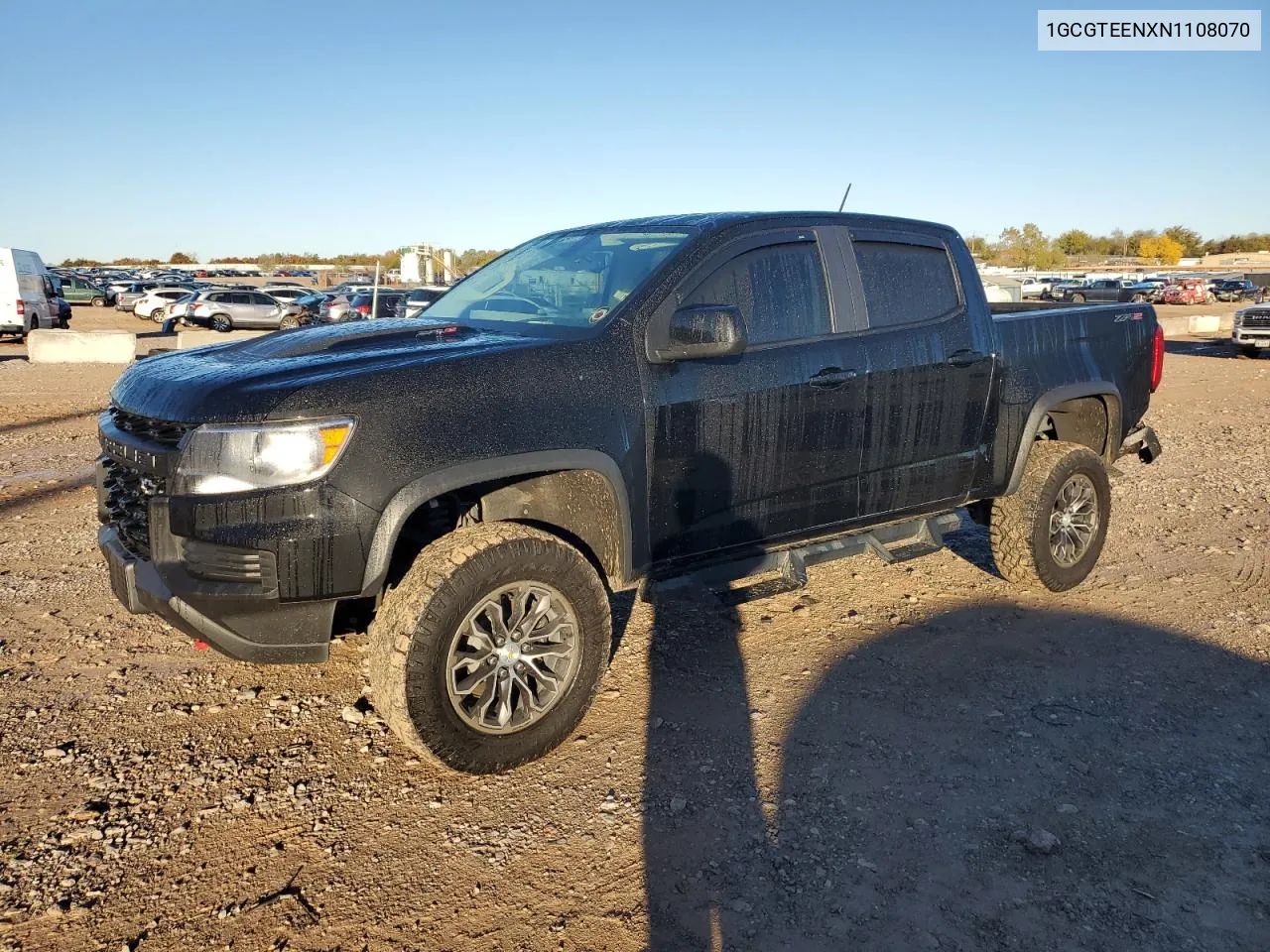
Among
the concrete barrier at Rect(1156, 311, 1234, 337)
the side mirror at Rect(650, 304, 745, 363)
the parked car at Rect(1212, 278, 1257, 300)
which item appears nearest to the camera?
the side mirror at Rect(650, 304, 745, 363)

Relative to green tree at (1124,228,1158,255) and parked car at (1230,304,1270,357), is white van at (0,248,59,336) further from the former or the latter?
green tree at (1124,228,1158,255)

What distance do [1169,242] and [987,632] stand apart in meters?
137

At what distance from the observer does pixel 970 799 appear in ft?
11.1

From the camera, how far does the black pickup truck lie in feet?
10.2

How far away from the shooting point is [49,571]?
5727 mm

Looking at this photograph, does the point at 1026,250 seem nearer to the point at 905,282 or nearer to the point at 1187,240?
the point at 1187,240

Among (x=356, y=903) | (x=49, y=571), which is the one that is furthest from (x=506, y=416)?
(x=49, y=571)

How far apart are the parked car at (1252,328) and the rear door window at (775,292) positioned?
842 inches

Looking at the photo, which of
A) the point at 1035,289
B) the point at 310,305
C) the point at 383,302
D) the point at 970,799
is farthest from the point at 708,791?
the point at 1035,289

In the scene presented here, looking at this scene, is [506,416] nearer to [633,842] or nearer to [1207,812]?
[633,842]

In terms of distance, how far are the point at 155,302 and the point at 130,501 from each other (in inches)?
1543

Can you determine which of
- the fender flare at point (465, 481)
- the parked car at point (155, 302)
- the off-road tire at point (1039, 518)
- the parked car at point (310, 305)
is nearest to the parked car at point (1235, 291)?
the parked car at point (310, 305)

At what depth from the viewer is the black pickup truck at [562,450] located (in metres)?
3.10

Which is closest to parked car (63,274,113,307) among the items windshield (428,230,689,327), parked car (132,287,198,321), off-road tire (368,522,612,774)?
parked car (132,287,198,321)
